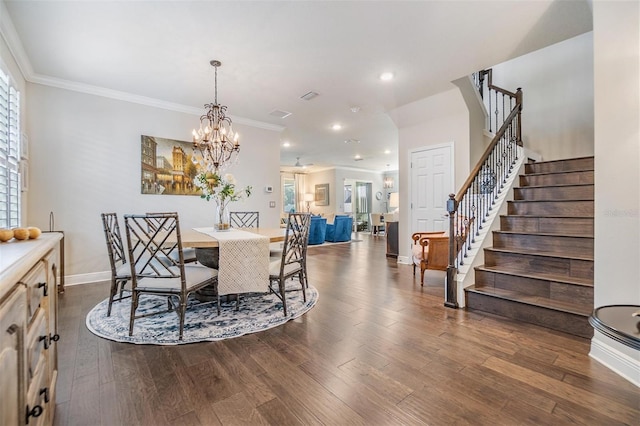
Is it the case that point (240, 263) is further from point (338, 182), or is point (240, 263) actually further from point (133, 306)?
point (338, 182)

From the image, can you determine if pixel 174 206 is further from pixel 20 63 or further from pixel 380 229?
pixel 380 229

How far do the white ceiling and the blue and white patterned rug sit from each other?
2613 millimetres

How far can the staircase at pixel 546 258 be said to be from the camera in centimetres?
242

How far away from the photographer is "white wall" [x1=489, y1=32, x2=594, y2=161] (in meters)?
4.71

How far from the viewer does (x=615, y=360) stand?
5.87 ft

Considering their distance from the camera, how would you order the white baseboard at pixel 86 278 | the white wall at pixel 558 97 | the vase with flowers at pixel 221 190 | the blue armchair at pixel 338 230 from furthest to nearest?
the blue armchair at pixel 338 230 < the white wall at pixel 558 97 < the white baseboard at pixel 86 278 < the vase with flowers at pixel 221 190

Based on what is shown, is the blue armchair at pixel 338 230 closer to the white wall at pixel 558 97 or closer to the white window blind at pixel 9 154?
the white wall at pixel 558 97

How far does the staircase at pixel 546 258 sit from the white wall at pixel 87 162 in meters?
4.36

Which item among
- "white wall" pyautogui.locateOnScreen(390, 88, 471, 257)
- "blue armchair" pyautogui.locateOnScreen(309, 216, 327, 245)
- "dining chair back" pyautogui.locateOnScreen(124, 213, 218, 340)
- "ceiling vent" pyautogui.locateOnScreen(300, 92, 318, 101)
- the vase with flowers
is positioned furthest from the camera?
"blue armchair" pyautogui.locateOnScreen(309, 216, 327, 245)

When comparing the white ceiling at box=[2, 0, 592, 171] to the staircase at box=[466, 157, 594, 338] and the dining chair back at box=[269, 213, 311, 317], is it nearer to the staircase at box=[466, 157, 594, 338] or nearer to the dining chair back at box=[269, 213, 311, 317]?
the staircase at box=[466, 157, 594, 338]

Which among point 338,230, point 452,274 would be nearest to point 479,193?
point 452,274

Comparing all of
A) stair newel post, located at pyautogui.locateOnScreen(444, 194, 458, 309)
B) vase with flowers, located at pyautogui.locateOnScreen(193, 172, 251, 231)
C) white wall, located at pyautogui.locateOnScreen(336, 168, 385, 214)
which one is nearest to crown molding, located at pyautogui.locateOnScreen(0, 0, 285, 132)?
vase with flowers, located at pyautogui.locateOnScreen(193, 172, 251, 231)

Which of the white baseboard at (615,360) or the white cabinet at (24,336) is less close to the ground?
the white cabinet at (24,336)

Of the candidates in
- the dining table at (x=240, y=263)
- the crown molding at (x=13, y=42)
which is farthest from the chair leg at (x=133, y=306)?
the crown molding at (x=13, y=42)
